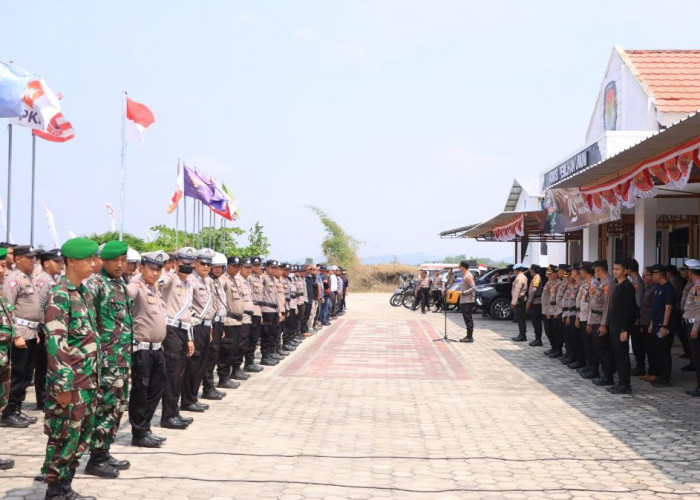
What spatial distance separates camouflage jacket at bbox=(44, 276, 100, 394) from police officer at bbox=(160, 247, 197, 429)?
213 cm

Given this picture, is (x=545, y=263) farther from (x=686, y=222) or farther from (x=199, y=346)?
(x=199, y=346)

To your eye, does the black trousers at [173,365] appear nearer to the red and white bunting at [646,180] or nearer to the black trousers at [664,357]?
the red and white bunting at [646,180]

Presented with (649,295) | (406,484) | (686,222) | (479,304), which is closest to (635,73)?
(686,222)

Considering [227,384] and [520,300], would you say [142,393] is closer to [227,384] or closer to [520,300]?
[227,384]

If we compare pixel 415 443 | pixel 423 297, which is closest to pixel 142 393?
pixel 415 443

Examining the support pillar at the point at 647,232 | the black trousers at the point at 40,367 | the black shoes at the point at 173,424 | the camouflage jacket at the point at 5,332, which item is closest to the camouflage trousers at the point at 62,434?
the camouflage jacket at the point at 5,332

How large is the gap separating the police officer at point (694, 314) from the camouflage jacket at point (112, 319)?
7.29 metres

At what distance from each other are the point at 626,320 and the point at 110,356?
7203 mm

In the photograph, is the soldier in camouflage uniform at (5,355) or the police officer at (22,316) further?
the police officer at (22,316)

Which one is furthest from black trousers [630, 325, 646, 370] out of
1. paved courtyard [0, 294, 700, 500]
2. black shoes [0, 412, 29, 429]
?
black shoes [0, 412, 29, 429]

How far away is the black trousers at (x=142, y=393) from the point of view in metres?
6.90

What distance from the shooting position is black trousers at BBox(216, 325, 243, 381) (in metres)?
10.5

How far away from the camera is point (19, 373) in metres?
8.31

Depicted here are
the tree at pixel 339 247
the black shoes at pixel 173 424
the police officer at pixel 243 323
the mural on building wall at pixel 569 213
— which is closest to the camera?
the black shoes at pixel 173 424
